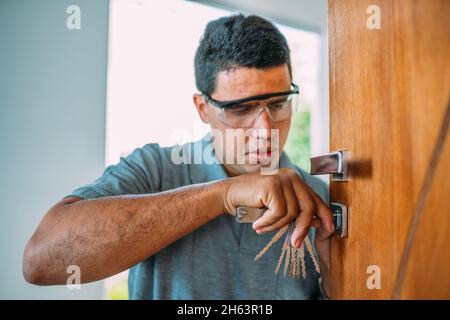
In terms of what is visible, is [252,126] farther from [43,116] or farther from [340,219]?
[43,116]

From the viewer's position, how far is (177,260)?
943mm

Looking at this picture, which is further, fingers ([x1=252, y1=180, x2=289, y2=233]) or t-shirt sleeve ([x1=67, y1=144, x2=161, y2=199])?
t-shirt sleeve ([x1=67, y1=144, x2=161, y2=199])

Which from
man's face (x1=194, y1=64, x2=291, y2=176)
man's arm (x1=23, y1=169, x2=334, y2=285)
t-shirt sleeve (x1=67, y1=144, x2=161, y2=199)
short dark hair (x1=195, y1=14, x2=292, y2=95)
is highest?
short dark hair (x1=195, y1=14, x2=292, y2=95)

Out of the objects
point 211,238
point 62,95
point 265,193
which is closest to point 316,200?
point 265,193

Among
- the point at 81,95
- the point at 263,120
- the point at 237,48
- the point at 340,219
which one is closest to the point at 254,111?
the point at 263,120

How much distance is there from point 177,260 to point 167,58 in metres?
1.14

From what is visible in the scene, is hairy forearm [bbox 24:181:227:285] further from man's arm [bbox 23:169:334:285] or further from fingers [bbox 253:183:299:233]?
fingers [bbox 253:183:299:233]

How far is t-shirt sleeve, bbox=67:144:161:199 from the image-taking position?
2.55 feet

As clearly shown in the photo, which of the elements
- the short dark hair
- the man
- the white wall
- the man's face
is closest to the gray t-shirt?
the man

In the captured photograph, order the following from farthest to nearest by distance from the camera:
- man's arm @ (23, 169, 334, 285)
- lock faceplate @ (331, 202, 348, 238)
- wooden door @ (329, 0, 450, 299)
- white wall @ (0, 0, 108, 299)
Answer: white wall @ (0, 0, 108, 299)
man's arm @ (23, 169, 334, 285)
lock faceplate @ (331, 202, 348, 238)
wooden door @ (329, 0, 450, 299)

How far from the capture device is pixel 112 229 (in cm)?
68

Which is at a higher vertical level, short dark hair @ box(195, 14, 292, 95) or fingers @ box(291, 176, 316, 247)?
short dark hair @ box(195, 14, 292, 95)

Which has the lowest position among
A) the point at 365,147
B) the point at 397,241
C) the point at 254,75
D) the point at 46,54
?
the point at 397,241

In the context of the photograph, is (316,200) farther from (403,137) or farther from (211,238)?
(211,238)
